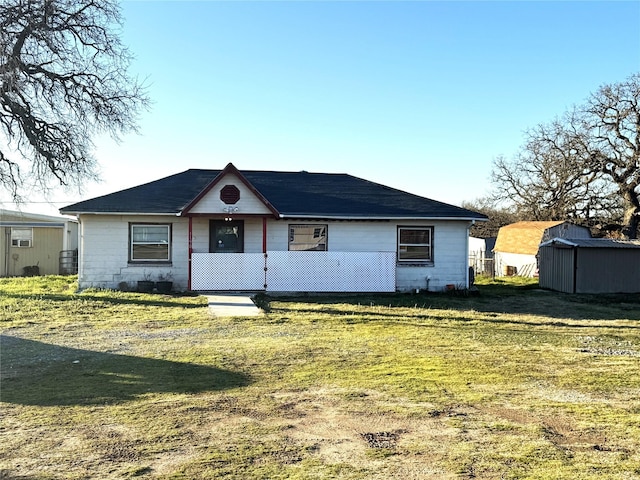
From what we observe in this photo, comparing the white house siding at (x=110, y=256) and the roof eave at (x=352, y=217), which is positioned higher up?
the roof eave at (x=352, y=217)

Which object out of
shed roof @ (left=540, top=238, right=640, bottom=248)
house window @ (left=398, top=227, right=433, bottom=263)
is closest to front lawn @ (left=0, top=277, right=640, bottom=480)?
house window @ (left=398, top=227, right=433, bottom=263)

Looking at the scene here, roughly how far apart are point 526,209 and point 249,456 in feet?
152

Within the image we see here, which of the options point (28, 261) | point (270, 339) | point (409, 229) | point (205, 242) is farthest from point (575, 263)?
point (28, 261)

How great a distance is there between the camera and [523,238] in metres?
→ 32.0

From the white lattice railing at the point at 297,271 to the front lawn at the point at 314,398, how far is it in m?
4.57

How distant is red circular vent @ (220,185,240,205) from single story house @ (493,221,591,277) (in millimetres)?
18290

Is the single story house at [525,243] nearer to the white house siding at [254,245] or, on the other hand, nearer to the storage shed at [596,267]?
the storage shed at [596,267]

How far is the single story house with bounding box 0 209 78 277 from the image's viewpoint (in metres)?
26.8

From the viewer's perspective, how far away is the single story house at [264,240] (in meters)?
17.0

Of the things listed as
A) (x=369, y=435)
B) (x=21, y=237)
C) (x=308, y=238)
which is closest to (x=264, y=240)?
(x=308, y=238)

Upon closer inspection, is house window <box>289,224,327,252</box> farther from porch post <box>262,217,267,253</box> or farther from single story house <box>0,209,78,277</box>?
single story house <box>0,209,78,277</box>

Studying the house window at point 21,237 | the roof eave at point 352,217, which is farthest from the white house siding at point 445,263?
the house window at point 21,237

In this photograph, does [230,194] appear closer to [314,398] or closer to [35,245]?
[314,398]

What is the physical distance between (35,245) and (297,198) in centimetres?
1557
